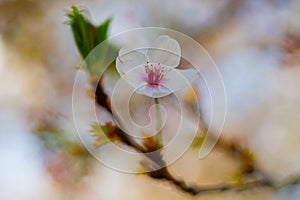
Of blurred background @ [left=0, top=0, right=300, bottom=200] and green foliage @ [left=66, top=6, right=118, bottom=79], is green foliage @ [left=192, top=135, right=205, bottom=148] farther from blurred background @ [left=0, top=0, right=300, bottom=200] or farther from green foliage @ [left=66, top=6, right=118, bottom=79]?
green foliage @ [left=66, top=6, right=118, bottom=79]

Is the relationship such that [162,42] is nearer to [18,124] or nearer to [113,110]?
[113,110]

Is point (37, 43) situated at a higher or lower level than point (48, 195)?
higher

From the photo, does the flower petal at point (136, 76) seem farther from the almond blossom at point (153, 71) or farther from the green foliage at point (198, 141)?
the green foliage at point (198, 141)

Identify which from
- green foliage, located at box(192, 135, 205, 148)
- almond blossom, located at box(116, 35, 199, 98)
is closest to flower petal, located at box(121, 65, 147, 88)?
almond blossom, located at box(116, 35, 199, 98)

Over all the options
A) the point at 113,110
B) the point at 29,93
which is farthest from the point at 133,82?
the point at 29,93

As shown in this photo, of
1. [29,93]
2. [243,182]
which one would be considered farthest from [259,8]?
[29,93]

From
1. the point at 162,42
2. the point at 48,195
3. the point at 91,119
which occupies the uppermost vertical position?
the point at 162,42
